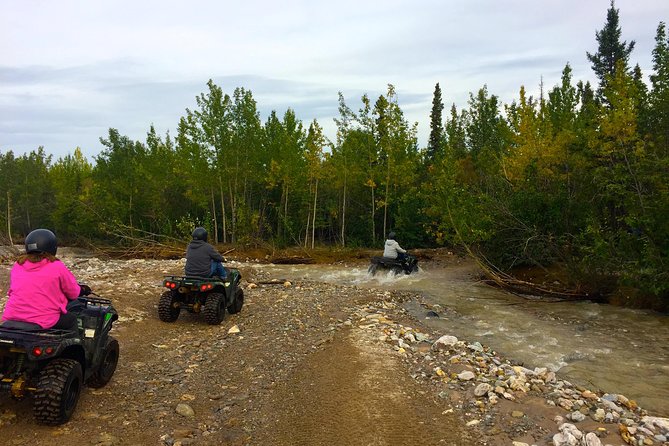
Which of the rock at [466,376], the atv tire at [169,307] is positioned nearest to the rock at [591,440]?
the rock at [466,376]

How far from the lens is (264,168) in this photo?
28.3 meters

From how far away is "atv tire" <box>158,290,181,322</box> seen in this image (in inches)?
337

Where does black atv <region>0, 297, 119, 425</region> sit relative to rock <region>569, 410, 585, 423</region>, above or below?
above

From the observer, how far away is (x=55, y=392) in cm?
414

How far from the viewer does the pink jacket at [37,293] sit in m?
4.41

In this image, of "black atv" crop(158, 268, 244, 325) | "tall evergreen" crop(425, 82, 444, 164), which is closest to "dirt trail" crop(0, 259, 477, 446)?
"black atv" crop(158, 268, 244, 325)

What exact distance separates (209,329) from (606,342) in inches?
304

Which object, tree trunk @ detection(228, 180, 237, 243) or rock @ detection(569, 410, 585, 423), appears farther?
tree trunk @ detection(228, 180, 237, 243)

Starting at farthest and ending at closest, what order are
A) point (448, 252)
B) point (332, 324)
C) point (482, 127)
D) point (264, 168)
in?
point (482, 127), point (264, 168), point (448, 252), point (332, 324)

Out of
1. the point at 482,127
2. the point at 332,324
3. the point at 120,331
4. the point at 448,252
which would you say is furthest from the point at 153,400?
the point at 482,127

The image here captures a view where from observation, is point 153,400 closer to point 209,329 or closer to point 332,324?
point 209,329

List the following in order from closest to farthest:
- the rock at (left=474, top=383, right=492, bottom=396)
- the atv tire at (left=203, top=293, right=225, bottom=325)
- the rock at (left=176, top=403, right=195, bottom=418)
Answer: the rock at (left=176, top=403, right=195, bottom=418) < the rock at (left=474, top=383, right=492, bottom=396) < the atv tire at (left=203, top=293, right=225, bottom=325)

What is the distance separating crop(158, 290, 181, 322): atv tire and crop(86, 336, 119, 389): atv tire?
2.96 metres

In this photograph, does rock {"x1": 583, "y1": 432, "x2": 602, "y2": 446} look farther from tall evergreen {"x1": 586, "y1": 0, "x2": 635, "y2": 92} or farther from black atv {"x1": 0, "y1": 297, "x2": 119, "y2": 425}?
tall evergreen {"x1": 586, "y1": 0, "x2": 635, "y2": 92}
